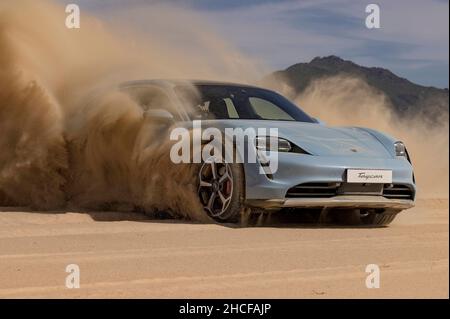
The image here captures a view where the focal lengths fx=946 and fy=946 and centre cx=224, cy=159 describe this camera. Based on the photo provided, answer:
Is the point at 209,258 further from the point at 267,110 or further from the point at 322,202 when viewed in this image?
the point at 267,110

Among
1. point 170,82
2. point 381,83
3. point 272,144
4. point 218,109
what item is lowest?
point 272,144

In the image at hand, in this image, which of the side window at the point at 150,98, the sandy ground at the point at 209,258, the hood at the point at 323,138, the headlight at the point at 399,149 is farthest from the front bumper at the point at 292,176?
the side window at the point at 150,98

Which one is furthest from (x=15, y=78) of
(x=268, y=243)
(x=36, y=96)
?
(x=268, y=243)

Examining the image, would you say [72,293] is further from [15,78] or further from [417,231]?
[15,78]

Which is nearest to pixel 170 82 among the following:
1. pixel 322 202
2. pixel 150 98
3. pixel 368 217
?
pixel 150 98

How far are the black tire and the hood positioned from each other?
70 cm

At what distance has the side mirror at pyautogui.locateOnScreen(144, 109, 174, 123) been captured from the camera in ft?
28.2

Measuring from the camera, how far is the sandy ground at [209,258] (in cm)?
479

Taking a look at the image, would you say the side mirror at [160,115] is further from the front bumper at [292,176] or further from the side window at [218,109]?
the front bumper at [292,176]

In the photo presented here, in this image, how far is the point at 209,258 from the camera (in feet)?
19.6

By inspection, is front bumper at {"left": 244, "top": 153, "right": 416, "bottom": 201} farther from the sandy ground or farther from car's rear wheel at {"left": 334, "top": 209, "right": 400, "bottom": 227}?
car's rear wheel at {"left": 334, "top": 209, "right": 400, "bottom": 227}

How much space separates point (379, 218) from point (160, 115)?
7.72 ft

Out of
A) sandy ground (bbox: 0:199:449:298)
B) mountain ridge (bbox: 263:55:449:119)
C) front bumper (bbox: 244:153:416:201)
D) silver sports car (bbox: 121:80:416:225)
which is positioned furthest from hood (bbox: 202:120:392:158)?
mountain ridge (bbox: 263:55:449:119)
